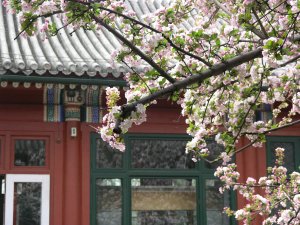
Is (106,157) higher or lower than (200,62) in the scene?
lower

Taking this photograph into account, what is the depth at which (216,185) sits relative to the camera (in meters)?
7.91

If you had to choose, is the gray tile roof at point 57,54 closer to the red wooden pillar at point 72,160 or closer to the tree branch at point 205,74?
the red wooden pillar at point 72,160

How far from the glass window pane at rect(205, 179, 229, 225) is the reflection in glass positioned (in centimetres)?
215

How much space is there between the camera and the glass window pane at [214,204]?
25.7 feet

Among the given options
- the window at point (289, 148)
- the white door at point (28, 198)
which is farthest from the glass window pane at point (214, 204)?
the white door at point (28, 198)

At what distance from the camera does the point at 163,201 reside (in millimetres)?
7691

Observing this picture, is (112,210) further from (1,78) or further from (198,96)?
(198,96)

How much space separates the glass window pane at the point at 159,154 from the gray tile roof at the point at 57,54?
1.22 metres

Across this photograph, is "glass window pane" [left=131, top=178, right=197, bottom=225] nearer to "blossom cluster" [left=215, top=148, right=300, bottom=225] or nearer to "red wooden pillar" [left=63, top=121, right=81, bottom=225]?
"red wooden pillar" [left=63, top=121, right=81, bottom=225]

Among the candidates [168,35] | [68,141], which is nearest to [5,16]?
[68,141]

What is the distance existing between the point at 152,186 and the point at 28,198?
60.6 inches

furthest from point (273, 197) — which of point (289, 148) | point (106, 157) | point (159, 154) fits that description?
point (289, 148)

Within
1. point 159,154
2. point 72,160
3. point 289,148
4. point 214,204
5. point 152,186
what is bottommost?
point 214,204

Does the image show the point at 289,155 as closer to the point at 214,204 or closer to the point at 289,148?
the point at 289,148
